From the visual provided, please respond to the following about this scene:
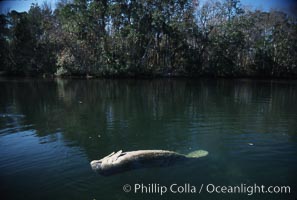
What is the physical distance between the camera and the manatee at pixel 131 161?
682 centimetres

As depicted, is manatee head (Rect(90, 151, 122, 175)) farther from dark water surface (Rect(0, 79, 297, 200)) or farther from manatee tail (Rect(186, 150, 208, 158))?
manatee tail (Rect(186, 150, 208, 158))

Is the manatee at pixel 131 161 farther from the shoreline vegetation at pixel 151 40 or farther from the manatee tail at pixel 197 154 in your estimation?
the shoreline vegetation at pixel 151 40

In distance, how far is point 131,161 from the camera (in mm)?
6973

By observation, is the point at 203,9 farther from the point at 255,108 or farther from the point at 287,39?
the point at 255,108

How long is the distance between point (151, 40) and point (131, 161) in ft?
135

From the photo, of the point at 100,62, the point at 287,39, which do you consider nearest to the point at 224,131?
the point at 100,62

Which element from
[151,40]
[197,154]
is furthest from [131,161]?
[151,40]

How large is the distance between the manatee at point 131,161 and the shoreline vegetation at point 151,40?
122 ft

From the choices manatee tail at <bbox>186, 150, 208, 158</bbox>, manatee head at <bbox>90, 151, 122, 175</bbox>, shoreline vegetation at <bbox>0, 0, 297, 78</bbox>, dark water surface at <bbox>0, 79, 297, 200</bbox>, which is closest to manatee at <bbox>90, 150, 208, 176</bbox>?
manatee head at <bbox>90, 151, 122, 175</bbox>

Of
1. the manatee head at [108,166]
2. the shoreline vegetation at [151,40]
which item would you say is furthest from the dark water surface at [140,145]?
the shoreline vegetation at [151,40]

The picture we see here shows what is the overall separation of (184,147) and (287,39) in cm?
4619

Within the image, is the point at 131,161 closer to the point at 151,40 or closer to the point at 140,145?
the point at 140,145

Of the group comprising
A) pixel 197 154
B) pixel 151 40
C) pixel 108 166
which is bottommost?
pixel 197 154

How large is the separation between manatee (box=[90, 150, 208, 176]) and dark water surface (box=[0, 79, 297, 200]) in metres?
0.16
